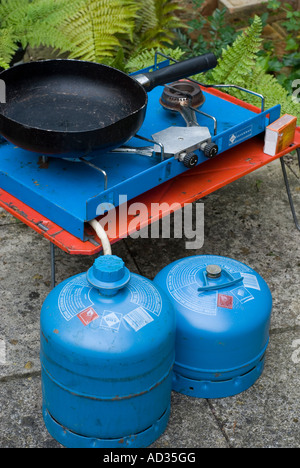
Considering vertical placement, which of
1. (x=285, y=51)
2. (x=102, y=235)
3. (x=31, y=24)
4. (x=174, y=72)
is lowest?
(x=285, y=51)

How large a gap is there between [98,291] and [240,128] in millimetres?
1602

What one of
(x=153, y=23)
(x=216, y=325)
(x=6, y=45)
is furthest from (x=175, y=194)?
(x=153, y=23)

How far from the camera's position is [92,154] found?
357 centimetres

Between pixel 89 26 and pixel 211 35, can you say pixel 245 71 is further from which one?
pixel 211 35

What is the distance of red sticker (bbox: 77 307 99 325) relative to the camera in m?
2.83

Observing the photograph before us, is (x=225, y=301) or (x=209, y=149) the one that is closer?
(x=225, y=301)

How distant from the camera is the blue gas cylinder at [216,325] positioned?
10.5 feet

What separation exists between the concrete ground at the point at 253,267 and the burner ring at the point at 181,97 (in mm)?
900

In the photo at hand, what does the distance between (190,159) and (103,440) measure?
159 centimetres

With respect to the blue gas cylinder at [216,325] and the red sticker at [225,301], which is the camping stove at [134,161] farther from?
the red sticker at [225,301]

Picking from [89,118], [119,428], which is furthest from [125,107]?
[119,428]

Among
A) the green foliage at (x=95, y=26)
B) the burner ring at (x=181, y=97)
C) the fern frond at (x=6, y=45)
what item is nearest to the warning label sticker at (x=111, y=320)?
the burner ring at (x=181, y=97)

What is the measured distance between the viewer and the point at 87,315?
2.85 metres

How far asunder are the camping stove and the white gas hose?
0.14 ft
